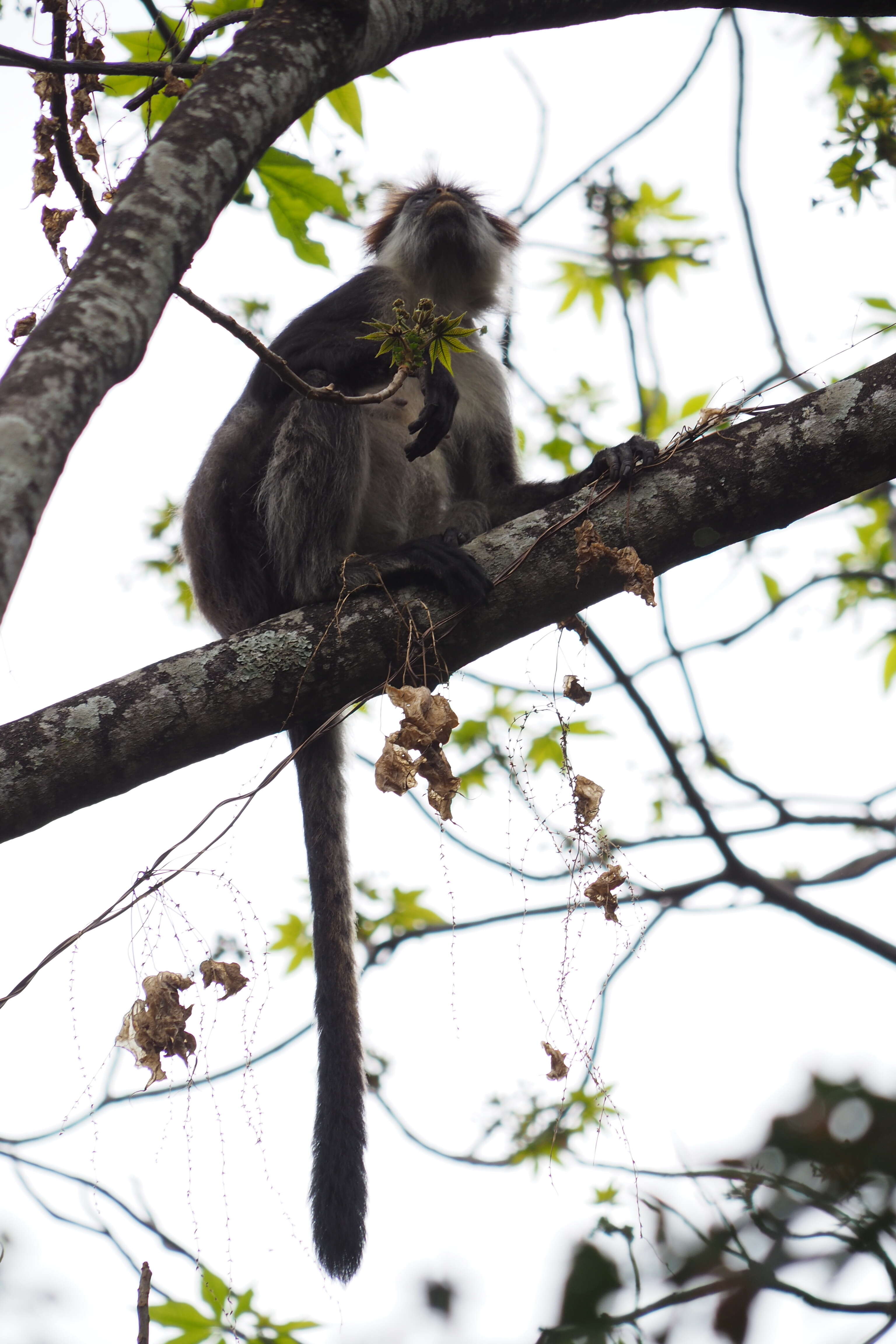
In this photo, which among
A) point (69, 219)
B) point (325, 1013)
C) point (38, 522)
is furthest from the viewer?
point (325, 1013)

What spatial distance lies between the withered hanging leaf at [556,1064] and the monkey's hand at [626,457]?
1576mm

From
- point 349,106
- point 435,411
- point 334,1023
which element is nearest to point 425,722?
point 435,411

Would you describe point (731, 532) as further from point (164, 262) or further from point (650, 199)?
point (650, 199)

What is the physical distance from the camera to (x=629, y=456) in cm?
333

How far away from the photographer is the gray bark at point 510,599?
292cm

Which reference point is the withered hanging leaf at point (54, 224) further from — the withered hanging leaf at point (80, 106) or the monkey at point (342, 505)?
the monkey at point (342, 505)

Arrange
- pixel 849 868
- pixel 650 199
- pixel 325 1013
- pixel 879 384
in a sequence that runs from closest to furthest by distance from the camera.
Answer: pixel 879 384 < pixel 325 1013 < pixel 849 868 < pixel 650 199

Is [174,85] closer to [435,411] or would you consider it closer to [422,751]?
[435,411]

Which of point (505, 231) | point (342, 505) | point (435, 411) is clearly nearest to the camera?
point (435, 411)

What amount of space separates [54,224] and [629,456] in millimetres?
1647

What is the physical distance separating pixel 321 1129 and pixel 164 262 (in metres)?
2.54

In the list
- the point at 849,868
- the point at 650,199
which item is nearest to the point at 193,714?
the point at 849,868

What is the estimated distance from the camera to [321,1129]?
3.45 metres

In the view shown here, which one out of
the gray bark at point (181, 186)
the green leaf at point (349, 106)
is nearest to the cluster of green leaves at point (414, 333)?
the gray bark at point (181, 186)
